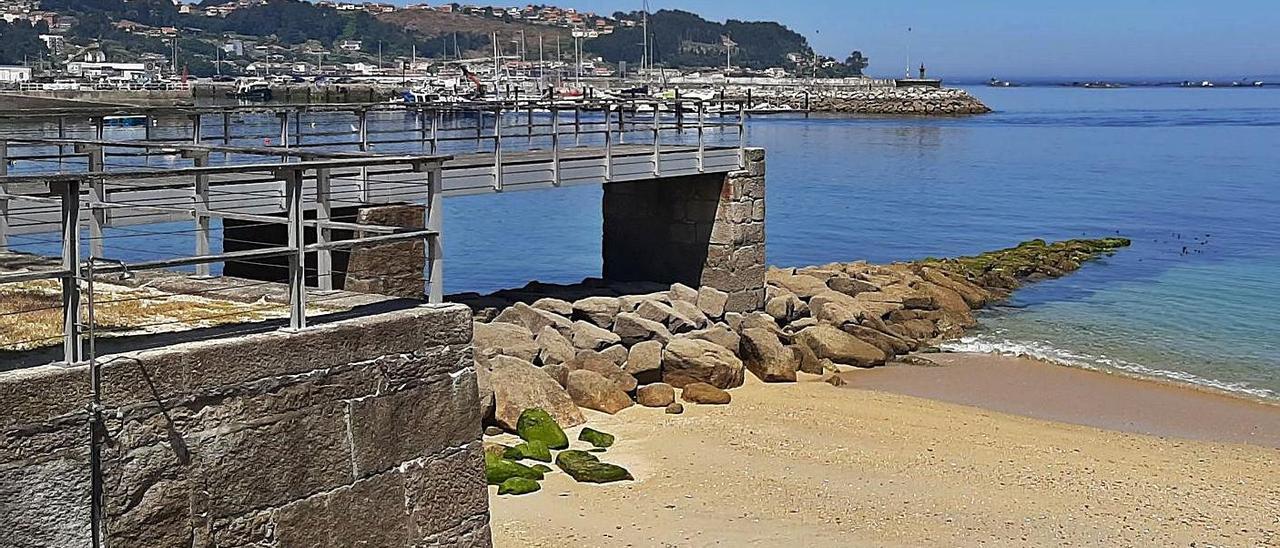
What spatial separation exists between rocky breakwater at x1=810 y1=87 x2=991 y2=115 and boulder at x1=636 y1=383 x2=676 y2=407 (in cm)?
11178

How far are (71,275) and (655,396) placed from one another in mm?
10419

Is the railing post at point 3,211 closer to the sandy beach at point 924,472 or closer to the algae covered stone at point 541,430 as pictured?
the sandy beach at point 924,472

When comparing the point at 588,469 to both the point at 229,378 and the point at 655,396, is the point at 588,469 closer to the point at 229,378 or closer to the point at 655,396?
the point at 655,396

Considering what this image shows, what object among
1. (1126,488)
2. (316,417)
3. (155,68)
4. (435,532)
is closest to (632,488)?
(1126,488)

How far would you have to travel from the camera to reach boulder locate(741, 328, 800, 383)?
1759 centimetres

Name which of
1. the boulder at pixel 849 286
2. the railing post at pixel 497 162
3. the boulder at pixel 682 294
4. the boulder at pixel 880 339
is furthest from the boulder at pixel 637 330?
the boulder at pixel 849 286

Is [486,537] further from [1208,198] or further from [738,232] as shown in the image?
[1208,198]

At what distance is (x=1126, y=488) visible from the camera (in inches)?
531

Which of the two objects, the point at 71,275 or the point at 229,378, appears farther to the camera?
the point at 229,378

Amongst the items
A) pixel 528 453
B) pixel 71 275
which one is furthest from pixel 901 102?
pixel 71 275

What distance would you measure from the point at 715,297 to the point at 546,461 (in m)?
7.16

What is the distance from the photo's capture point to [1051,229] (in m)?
39.7

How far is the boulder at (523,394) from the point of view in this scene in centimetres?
1353

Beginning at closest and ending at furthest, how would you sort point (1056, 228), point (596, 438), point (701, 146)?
point (596, 438) → point (701, 146) → point (1056, 228)
